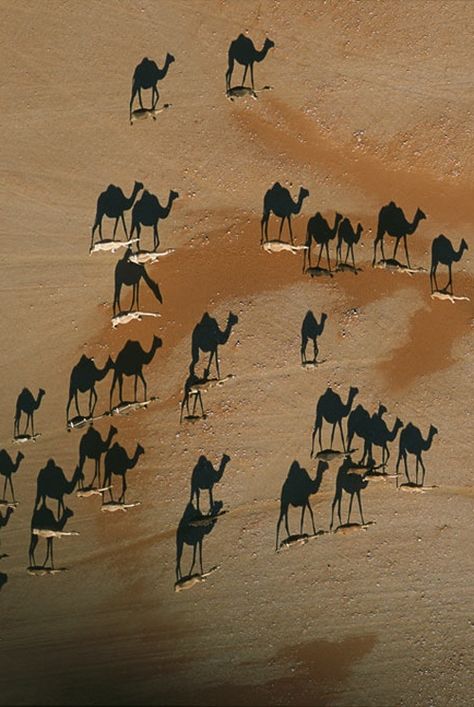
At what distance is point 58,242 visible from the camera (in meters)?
8.69

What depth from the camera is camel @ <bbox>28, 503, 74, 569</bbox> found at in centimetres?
895

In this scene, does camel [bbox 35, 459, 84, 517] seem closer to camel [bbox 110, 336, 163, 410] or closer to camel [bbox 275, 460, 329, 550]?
camel [bbox 110, 336, 163, 410]

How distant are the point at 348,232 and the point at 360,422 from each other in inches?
126

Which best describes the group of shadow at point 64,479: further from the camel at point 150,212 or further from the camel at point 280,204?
the camel at point 280,204

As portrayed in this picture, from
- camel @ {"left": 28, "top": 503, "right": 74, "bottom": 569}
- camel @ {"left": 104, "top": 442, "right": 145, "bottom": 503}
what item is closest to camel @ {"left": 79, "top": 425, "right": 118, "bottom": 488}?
camel @ {"left": 104, "top": 442, "right": 145, "bottom": 503}

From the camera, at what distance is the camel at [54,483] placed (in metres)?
8.95

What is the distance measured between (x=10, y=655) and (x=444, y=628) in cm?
735

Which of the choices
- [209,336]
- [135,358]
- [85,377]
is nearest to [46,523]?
[85,377]

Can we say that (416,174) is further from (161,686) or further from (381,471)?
(161,686)

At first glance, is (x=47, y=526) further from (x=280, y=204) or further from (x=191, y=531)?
(x=280, y=204)

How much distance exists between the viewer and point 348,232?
884cm

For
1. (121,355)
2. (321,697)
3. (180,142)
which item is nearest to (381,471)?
(321,697)

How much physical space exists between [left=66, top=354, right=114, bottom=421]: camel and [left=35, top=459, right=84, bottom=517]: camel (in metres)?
0.92

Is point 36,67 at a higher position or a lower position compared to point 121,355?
higher
